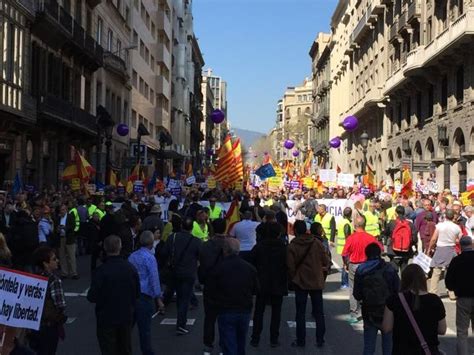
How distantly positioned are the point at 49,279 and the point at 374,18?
5048cm

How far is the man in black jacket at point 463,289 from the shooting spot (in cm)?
828

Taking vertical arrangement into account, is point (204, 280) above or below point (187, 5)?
below

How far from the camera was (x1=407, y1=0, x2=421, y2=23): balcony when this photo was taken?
39.9 meters

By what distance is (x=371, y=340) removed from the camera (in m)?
7.91

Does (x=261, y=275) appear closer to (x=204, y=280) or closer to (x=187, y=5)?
(x=204, y=280)

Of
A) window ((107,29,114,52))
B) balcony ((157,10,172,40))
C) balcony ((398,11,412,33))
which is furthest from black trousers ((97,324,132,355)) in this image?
balcony ((157,10,172,40))

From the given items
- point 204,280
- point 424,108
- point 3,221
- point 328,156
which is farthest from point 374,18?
point 204,280

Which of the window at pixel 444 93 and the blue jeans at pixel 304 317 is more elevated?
the window at pixel 444 93

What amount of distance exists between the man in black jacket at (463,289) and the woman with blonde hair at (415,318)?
2590 millimetres

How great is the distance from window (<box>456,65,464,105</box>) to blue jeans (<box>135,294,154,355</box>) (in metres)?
27.5

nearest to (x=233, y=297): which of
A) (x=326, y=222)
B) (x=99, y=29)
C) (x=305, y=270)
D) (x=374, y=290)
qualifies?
(x=374, y=290)

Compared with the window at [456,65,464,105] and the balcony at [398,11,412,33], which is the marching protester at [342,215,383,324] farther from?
the balcony at [398,11,412,33]

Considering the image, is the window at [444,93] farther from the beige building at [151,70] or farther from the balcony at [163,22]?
the balcony at [163,22]

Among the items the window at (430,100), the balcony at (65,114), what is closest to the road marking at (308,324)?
the balcony at (65,114)
